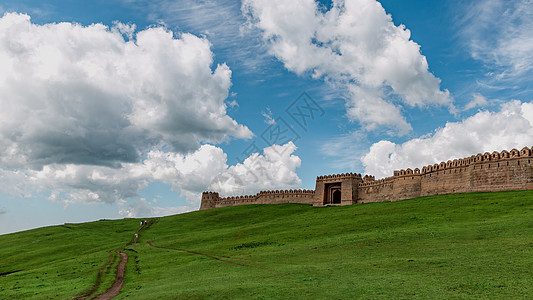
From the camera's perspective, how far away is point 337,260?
2853cm

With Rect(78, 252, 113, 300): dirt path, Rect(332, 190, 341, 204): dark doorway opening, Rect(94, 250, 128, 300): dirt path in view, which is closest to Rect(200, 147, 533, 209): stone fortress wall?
Rect(332, 190, 341, 204): dark doorway opening

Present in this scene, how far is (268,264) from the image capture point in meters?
30.7

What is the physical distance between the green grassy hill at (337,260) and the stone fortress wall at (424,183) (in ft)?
17.6

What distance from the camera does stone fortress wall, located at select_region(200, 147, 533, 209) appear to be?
177 feet

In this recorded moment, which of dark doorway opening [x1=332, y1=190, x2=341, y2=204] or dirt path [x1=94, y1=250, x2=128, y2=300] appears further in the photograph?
dark doorway opening [x1=332, y1=190, x2=341, y2=204]

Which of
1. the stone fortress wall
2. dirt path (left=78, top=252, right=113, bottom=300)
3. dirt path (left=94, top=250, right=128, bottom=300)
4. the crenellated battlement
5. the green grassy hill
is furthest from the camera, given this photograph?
the crenellated battlement

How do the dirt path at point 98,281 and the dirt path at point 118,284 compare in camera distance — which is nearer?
the dirt path at point 118,284

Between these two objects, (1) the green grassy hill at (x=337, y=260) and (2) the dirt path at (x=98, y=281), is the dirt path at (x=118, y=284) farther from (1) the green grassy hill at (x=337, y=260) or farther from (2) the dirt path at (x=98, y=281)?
(2) the dirt path at (x=98, y=281)

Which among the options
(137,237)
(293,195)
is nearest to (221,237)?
(137,237)

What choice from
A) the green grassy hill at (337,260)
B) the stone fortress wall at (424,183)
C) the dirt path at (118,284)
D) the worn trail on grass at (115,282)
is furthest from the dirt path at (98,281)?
the stone fortress wall at (424,183)

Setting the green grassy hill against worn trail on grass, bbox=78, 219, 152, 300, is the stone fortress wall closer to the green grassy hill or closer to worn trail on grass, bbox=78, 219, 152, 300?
the green grassy hill

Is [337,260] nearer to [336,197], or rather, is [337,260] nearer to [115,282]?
[115,282]

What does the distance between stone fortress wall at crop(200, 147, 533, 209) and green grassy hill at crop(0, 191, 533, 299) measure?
211 inches

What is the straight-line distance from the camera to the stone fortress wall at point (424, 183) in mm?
53822
